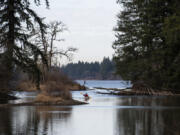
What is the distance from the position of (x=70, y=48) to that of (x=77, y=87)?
290 inches


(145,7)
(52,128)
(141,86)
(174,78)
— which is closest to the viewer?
(52,128)

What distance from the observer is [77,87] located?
262 feet

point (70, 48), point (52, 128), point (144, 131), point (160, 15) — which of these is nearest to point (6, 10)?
point (52, 128)

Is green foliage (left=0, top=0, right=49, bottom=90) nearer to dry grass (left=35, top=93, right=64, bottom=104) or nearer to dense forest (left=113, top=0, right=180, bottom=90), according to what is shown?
dense forest (left=113, top=0, right=180, bottom=90)

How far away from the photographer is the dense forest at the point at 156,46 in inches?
1091

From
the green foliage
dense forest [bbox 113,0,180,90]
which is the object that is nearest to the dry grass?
dense forest [bbox 113,0,180,90]

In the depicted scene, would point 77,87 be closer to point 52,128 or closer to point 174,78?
point 174,78

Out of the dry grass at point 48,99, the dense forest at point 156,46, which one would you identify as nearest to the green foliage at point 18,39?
the dense forest at point 156,46

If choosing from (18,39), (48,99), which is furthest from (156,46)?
(18,39)

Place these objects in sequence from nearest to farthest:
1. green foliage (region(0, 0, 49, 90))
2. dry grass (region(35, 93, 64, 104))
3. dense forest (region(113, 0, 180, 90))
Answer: green foliage (region(0, 0, 49, 90)) < dense forest (region(113, 0, 180, 90)) < dry grass (region(35, 93, 64, 104))

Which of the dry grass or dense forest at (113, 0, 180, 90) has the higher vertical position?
dense forest at (113, 0, 180, 90)

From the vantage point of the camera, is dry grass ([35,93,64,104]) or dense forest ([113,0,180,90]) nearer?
dense forest ([113,0,180,90])

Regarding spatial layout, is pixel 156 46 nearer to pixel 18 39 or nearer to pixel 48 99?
pixel 48 99

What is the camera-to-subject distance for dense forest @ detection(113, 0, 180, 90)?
1091 inches
